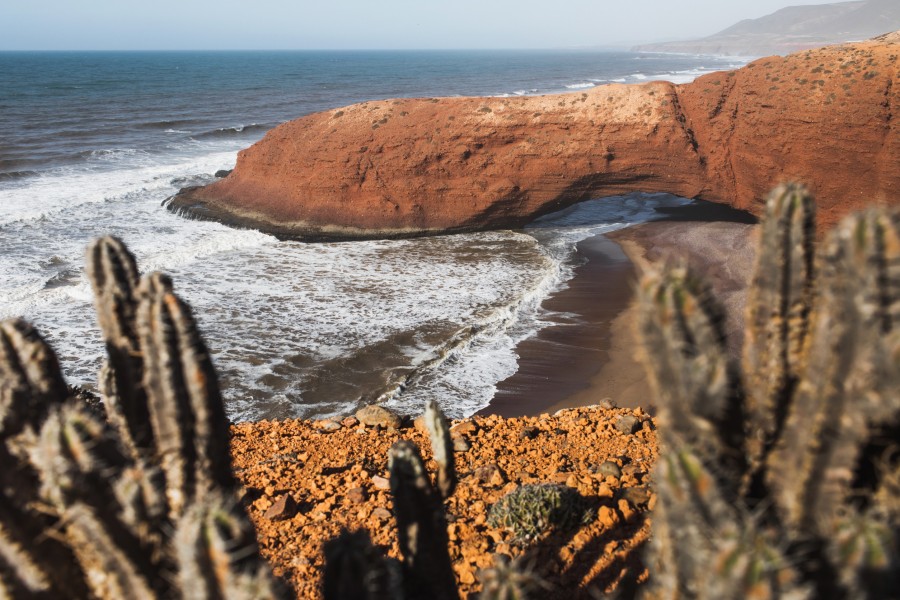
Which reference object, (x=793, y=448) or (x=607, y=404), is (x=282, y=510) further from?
(x=607, y=404)

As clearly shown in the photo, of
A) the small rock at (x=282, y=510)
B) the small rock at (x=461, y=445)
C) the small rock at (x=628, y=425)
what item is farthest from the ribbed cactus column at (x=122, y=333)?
the small rock at (x=628, y=425)

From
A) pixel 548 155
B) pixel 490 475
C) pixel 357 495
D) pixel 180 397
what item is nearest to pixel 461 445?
pixel 490 475

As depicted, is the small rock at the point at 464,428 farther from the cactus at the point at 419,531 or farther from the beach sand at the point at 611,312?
the cactus at the point at 419,531

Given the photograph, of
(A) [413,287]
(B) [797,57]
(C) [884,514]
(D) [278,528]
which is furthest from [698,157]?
(C) [884,514]

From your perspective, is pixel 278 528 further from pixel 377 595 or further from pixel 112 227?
pixel 112 227

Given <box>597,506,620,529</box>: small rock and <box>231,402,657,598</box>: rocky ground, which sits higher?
<box>597,506,620,529</box>: small rock

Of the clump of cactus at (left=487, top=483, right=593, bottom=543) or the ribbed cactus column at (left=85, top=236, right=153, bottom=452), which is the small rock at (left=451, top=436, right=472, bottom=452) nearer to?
the clump of cactus at (left=487, top=483, right=593, bottom=543)

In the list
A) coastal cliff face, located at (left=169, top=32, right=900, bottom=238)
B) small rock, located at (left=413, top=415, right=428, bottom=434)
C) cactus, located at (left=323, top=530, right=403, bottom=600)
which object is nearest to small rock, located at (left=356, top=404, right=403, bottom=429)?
small rock, located at (left=413, top=415, right=428, bottom=434)
